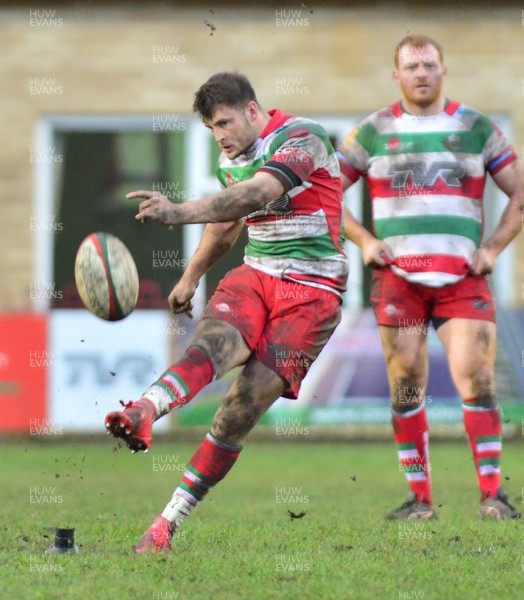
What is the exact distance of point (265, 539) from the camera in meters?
6.44

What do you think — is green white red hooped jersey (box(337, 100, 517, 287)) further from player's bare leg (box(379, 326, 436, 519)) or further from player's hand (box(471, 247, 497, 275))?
player's bare leg (box(379, 326, 436, 519))

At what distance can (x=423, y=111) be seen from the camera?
7.46 metres

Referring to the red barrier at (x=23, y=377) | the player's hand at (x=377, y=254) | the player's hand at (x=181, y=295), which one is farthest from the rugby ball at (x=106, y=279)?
the red barrier at (x=23, y=377)

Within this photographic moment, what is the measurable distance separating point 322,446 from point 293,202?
729 cm

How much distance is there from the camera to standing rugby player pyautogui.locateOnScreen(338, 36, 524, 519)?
728 cm

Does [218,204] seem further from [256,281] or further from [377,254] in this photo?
Answer: [377,254]

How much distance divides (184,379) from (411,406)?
2025mm

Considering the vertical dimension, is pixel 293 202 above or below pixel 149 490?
above

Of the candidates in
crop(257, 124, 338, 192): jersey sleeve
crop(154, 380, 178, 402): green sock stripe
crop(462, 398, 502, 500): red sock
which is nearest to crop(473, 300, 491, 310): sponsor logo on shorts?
crop(462, 398, 502, 500): red sock

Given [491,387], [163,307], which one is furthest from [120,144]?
[491,387]

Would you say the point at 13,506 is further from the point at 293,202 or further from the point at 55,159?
the point at 55,159

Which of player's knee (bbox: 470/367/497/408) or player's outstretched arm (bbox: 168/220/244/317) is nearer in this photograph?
player's outstretched arm (bbox: 168/220/244/317)

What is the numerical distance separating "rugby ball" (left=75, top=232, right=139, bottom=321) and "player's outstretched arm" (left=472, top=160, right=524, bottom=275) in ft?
7.31

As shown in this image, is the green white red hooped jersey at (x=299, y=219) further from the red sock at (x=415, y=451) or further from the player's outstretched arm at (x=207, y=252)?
the red sock at (x=415, y=451)
